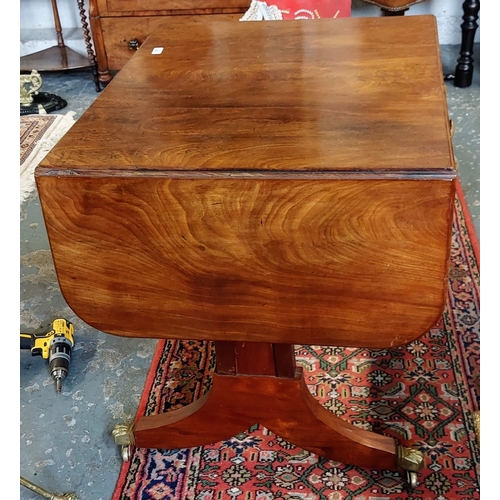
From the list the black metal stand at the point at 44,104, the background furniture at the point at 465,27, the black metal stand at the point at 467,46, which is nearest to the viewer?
the background furniture at the point at 465,27

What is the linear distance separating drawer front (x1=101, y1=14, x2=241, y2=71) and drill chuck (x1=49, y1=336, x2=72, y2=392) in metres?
1.69

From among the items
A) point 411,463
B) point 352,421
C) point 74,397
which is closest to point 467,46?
point 352,421

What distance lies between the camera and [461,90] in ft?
9.89

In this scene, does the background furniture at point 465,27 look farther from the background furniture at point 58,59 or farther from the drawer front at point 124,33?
the background furniture at point 58,59

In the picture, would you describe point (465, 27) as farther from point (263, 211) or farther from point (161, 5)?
point (263, 211)

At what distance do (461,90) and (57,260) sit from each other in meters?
2.39

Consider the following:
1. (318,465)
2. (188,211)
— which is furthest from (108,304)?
(318,465)

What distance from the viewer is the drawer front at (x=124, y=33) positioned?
2.93 meters

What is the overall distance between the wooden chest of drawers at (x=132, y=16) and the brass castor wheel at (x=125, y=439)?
186 centimetres

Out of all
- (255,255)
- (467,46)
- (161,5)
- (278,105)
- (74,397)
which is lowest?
(74,397)

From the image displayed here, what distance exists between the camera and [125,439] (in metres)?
1.46

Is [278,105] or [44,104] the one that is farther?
[44,104]

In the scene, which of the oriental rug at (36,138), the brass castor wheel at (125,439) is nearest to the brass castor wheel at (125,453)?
the brass castor wheel at (125,439)

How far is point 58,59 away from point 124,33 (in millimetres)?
607
